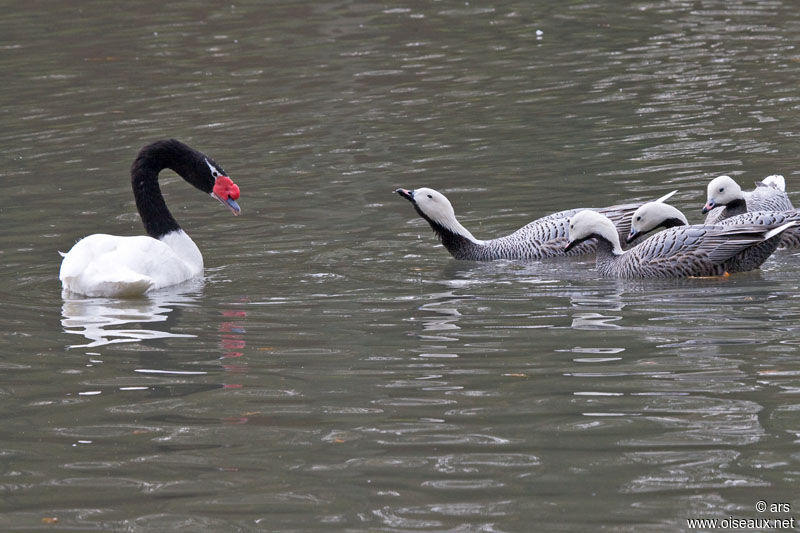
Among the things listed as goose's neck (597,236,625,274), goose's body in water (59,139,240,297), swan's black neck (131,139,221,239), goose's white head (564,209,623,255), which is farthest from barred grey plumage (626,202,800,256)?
swan's black neck (131,139,221,239)

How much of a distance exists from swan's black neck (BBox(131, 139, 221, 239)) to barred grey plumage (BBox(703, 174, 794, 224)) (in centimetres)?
446

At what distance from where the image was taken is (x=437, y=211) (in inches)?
481

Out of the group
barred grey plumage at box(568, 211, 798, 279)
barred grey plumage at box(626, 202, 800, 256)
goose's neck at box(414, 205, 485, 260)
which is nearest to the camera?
barred grey plumage at box(568, 211, 798, 279)

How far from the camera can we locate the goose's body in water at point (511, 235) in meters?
11.9

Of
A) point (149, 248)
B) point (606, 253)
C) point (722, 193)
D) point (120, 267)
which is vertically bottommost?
point (606, 253)

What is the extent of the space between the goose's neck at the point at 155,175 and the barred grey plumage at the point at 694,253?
3.85 metres

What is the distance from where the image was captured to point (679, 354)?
8.01 m

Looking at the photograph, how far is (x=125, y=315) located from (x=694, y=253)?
4454mm

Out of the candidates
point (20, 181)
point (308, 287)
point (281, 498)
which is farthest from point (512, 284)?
point (20, 181)

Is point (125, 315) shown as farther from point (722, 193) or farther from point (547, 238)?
point (722, 193)

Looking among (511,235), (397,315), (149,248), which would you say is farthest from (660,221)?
(149,248)

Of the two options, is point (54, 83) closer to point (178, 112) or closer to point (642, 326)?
point (178, 112)

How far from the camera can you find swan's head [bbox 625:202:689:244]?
38.1ft

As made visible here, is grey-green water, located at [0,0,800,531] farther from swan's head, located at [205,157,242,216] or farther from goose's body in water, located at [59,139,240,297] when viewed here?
swan's head, located at [205,157,242,216]
